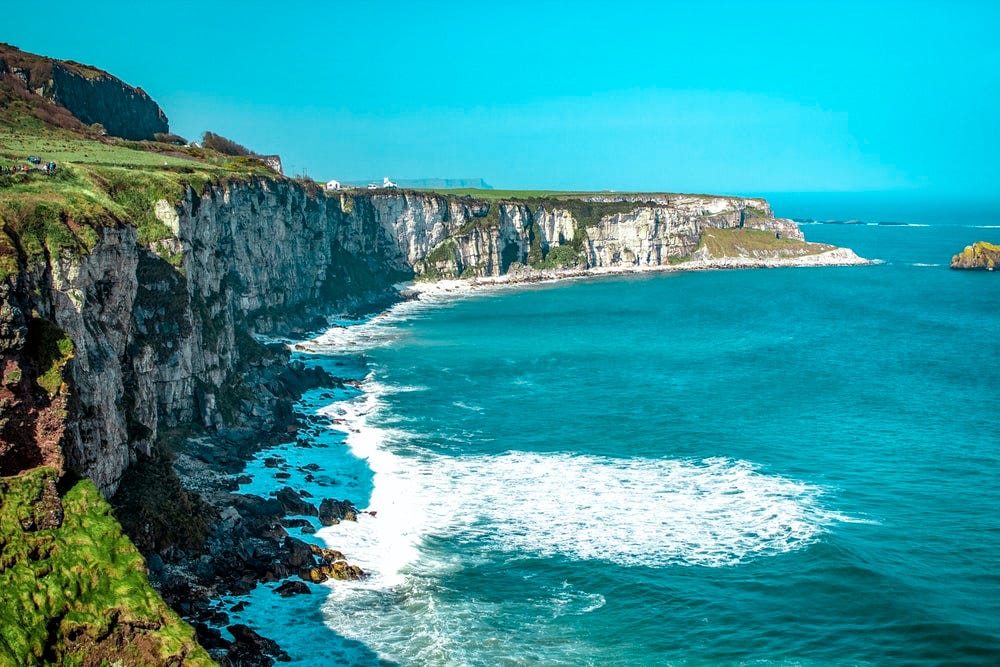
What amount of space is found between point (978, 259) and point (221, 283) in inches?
5243

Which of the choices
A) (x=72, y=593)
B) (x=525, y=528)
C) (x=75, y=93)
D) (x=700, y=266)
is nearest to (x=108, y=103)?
(x=75, y=93)

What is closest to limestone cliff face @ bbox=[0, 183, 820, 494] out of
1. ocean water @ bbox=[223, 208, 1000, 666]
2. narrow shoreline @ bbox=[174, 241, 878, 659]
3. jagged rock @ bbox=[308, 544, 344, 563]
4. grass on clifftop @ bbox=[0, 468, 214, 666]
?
grass on clifftop @ bbox=[0, 468, 214, 666]

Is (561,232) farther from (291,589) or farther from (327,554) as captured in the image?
(291,589)

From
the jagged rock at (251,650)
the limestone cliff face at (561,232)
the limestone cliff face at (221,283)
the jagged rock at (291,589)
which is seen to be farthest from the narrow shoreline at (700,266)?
the jagged rock at (251,650)

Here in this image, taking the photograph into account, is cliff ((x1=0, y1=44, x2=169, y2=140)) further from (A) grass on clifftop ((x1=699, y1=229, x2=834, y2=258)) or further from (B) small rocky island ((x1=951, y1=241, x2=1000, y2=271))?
(B) small rocky island ((x1=951, y1=241, x2=1000, y2=271))

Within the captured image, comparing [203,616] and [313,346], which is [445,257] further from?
[203,616]

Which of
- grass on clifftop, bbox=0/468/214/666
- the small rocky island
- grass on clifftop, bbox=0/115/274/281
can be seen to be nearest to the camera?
grass on clifftop, bbox=0/468/214/666

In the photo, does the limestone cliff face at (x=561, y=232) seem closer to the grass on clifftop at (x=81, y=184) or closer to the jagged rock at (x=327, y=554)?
the grass on clifftop at (x=81, y=184)

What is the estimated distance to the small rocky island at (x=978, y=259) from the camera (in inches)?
5915

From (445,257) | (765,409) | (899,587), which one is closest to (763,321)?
(765,409)

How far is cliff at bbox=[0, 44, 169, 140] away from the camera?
82250mm

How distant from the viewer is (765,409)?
5978cm

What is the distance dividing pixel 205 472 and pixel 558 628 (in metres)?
21.2

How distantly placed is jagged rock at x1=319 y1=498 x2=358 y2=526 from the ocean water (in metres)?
0.63
